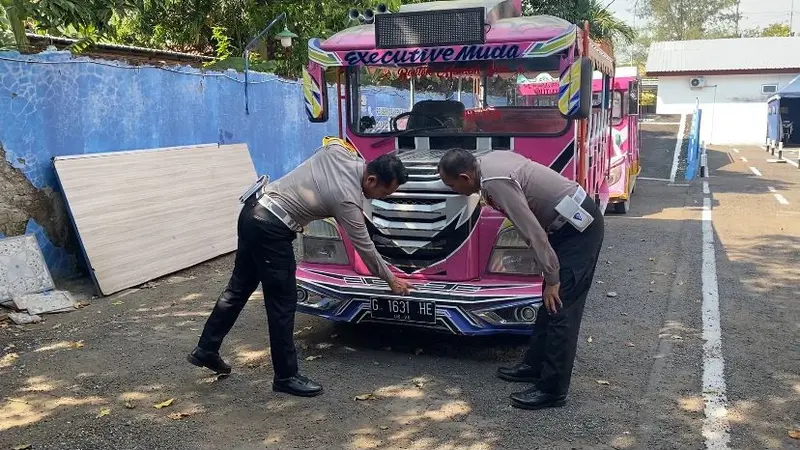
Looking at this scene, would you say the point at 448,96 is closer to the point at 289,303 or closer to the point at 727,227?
the point at 289,303

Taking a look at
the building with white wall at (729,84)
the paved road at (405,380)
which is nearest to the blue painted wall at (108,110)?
the paved road at (405,380)

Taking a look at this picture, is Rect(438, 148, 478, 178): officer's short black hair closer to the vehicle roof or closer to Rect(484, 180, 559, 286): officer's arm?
Rect(484, 180, 559, 286): officer's arm

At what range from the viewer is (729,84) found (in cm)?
3566

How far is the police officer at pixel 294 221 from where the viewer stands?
433cm

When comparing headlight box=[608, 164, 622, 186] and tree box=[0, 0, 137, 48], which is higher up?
tree box=[0, 0, 137, 48]

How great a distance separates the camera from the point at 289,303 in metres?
4.62

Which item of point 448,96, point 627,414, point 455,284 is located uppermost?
point 448,96

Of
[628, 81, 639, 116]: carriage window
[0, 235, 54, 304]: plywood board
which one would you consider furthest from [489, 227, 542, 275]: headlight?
[628, 81, 639, 116]: carriage window

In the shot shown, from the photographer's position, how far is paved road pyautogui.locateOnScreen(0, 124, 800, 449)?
13.5 feet

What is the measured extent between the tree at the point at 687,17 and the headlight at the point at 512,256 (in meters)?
66.7

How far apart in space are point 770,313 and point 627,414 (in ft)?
9.16

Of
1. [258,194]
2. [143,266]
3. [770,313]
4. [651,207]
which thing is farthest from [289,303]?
[651,207]

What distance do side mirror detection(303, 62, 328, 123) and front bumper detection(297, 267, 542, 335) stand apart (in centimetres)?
154

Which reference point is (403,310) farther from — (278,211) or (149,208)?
(149,208)
